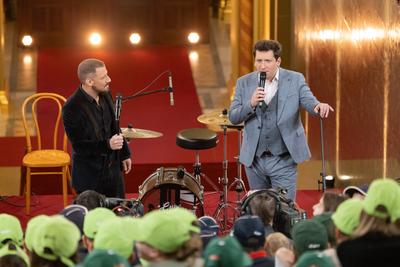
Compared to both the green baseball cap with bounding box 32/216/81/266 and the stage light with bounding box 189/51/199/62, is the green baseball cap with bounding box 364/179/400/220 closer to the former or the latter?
the green baseball cap with bounding box 32/216/81/266

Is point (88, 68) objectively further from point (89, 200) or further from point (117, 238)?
point (117, 238)

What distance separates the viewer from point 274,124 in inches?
301

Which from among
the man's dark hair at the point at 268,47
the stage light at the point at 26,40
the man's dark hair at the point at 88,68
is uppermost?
the stage light at the point at 26,40

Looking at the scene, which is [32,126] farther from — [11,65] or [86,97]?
[86,97]

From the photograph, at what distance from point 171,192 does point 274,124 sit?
1290 mm

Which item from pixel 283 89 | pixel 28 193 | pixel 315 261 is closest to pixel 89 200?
pixel 283 89

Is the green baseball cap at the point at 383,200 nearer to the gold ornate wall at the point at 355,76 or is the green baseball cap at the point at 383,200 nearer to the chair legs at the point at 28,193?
the gold ornate wall at the point at 355,76

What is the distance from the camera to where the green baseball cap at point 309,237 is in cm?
493

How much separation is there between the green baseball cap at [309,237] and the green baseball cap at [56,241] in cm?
101

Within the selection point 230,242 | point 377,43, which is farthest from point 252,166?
point 230,242

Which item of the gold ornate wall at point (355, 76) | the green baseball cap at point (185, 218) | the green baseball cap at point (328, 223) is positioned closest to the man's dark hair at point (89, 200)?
the green baseball cap at point (328, 223)

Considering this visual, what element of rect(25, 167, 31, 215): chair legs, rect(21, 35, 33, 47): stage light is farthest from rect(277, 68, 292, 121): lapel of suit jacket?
rect(21, 35, 33, 47): stage light

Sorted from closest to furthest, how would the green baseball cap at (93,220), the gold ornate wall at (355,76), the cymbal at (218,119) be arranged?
the green baseball cap at (93,220) → the gold ornate wall at (355,76) → the cymbal at (218,119)

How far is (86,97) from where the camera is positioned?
7.89 meters
